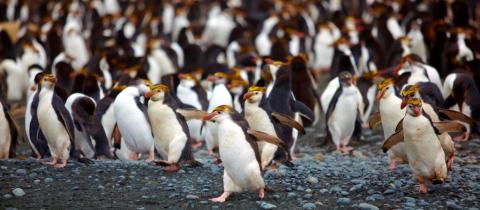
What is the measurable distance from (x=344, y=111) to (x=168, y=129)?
7.99 ft

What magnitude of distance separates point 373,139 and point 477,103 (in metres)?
1.35

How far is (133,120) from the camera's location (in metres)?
8.25

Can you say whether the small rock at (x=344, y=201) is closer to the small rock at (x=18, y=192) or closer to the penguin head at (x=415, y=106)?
the penguin head at (x=415, y=106)

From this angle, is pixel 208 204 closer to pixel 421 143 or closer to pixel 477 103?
pixel 421 143

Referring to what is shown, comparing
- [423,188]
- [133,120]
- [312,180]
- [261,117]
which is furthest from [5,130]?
[423,188]

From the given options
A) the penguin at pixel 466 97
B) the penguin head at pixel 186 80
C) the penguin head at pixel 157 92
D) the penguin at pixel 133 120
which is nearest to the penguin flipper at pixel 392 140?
the penguin head at pixel 157 92

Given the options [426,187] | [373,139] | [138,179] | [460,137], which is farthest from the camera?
[373,139]

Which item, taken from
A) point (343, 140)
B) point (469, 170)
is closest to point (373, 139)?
point (343, 140)

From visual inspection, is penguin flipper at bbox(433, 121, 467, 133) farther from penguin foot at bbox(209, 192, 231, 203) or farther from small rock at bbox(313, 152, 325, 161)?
small rock at bbox(313, 152, 325, 161)

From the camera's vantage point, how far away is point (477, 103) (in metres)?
9.41

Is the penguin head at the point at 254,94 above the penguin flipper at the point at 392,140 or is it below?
above

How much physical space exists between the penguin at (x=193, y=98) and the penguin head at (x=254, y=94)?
265 centimetres

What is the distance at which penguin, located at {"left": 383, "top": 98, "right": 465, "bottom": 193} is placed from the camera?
634cm

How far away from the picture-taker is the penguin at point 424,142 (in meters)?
6.34
